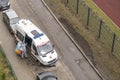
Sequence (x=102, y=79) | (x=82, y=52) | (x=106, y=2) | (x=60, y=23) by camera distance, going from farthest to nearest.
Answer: (x=106, y=2) → (x=60, y=23) → (x=82, y=52) → (x=102, y=79)

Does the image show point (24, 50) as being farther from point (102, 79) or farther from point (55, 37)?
point (102, 79)

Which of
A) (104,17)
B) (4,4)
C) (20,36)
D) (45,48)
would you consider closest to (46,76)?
(45,48)

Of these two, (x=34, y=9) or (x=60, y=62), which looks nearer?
(x=60, y=62)

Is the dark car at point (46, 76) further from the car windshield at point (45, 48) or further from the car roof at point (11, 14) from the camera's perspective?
the car roof at point (11, 14)

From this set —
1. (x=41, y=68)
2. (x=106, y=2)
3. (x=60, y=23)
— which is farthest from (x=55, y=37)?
(x=106, y=2)

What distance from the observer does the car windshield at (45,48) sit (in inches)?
1387

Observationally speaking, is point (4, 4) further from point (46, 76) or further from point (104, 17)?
point (46, 76)

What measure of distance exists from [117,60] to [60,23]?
25.7ft

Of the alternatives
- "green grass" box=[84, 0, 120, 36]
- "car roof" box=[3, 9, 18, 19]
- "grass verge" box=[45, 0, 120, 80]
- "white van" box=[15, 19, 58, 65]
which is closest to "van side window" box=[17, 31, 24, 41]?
"white van" box=[15, 19, 58, 65]

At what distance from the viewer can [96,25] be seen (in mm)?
39906

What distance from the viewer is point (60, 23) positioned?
41.2 m

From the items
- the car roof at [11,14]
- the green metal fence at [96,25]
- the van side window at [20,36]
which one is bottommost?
the green metal fence at [96,25]

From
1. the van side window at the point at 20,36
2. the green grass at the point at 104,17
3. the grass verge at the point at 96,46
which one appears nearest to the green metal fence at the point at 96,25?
the grass verge at the point at 96,46

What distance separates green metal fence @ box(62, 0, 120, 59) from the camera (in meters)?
37.0
